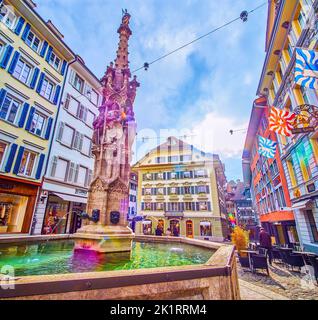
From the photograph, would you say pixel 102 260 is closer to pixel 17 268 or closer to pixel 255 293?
pixel 17 268

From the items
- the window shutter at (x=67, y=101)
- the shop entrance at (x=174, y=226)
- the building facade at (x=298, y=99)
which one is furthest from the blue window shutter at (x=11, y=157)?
the shop entrance at (x=174, y=226)

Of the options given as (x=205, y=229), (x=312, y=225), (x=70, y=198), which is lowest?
(x=205, y=229)

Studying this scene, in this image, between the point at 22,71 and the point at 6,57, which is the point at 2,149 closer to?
the point at 22,71

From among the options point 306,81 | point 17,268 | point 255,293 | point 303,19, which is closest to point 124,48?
point 306,81

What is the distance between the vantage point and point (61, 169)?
1634 centimetres

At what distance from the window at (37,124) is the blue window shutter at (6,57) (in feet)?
11.8

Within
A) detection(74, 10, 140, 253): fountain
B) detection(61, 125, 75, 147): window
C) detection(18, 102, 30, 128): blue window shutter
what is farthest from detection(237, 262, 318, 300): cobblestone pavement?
detection(61, 125, 75, 147): window

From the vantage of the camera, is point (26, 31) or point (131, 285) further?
point (26, 31)

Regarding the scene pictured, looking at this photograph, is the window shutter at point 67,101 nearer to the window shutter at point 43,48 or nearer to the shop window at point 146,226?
the window shutter at point 43,48

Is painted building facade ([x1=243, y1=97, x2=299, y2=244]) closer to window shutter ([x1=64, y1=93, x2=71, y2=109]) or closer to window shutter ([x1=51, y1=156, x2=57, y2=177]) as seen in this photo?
window shutter ([x1=51, y1=156, x2=57, y2=177])

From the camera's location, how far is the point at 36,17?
14867 millimetres

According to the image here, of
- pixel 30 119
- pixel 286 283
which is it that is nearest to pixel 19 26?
pixel 30 119

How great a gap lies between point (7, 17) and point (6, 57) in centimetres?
340

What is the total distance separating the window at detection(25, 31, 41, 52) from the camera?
15.0m
